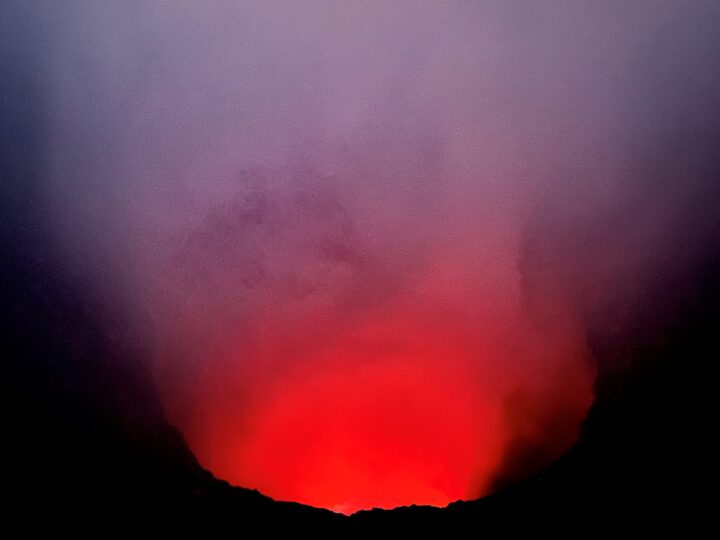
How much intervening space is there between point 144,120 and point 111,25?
155cm

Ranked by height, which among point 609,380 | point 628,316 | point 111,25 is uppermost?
point 111,25

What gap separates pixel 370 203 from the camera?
10.8 m

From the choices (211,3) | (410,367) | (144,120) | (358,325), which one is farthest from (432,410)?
(211,3)

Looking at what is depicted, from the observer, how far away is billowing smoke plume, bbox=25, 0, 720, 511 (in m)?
9.55

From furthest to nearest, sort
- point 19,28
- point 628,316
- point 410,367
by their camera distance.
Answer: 1. point 410,367
2. point 19,28
3. point 628,316

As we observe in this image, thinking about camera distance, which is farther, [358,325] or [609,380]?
[358,325]

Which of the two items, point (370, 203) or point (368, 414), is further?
point (370, 203)

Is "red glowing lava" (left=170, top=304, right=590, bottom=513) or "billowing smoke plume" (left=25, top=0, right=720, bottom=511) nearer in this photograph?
"billowing smoke plume" (left=25, top=0, right=720, bottom=511)

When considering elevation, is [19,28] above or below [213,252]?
above

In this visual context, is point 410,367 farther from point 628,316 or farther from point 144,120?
point 144,120

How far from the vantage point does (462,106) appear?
1099 cm

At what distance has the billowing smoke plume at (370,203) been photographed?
955 centimetres

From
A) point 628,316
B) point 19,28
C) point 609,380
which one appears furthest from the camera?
point 19,28

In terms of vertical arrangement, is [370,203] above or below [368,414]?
above
